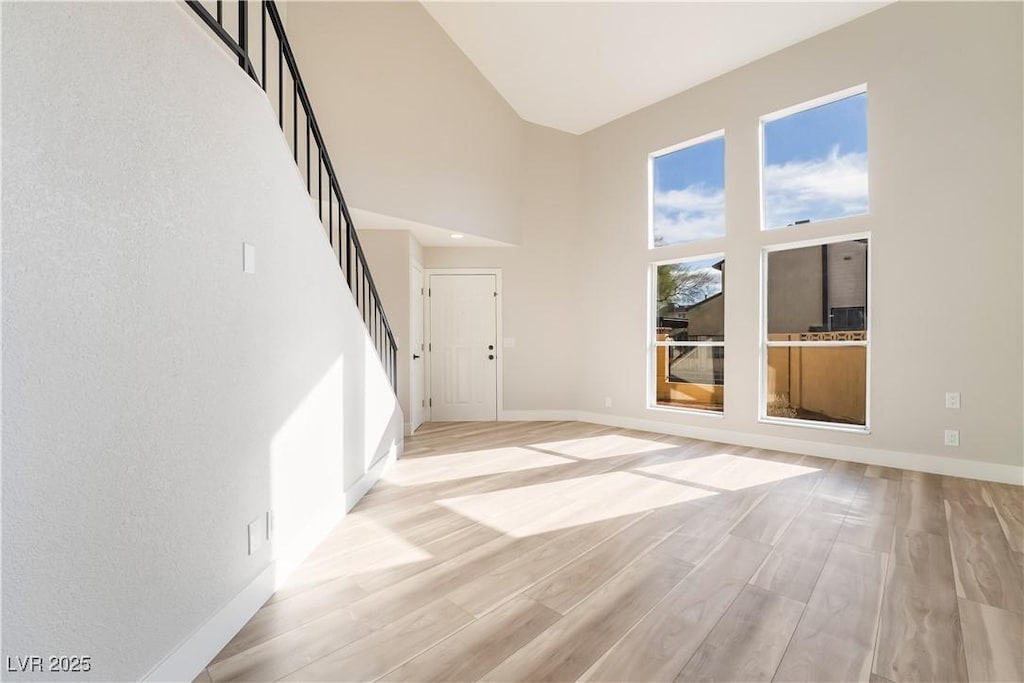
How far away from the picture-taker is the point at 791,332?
15.2 ft

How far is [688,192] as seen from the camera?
→ 541 centimetres

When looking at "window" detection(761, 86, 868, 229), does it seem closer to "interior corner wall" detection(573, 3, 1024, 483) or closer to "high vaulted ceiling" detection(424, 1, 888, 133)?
"interior corner wall" detection(573, 3, 1024, 483)

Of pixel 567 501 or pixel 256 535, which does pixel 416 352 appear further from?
pixel 256 535

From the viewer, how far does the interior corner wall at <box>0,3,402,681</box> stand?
1.01 m

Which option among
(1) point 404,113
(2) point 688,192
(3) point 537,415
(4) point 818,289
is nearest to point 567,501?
(3) point 537,415

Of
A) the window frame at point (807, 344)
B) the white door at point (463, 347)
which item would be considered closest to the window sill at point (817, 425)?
the window frame at point (807, 344)

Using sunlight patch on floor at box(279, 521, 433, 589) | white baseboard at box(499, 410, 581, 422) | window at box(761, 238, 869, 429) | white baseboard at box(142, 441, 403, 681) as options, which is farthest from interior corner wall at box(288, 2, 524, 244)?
window at box(761, 238, 869, 429)

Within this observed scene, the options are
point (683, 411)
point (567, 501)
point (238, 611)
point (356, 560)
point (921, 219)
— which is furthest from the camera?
point (683, 411)

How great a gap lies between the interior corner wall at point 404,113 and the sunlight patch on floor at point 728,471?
11.7 feet

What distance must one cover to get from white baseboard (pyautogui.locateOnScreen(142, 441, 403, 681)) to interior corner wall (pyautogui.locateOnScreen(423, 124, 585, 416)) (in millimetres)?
3807

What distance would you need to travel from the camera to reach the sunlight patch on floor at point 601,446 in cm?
450

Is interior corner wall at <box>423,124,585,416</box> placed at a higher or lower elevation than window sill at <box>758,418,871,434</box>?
higher

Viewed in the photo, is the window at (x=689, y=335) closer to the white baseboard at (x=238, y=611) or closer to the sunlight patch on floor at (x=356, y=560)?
the sunlight patch on floor at (x=356, y=560)

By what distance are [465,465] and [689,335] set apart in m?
3.13
